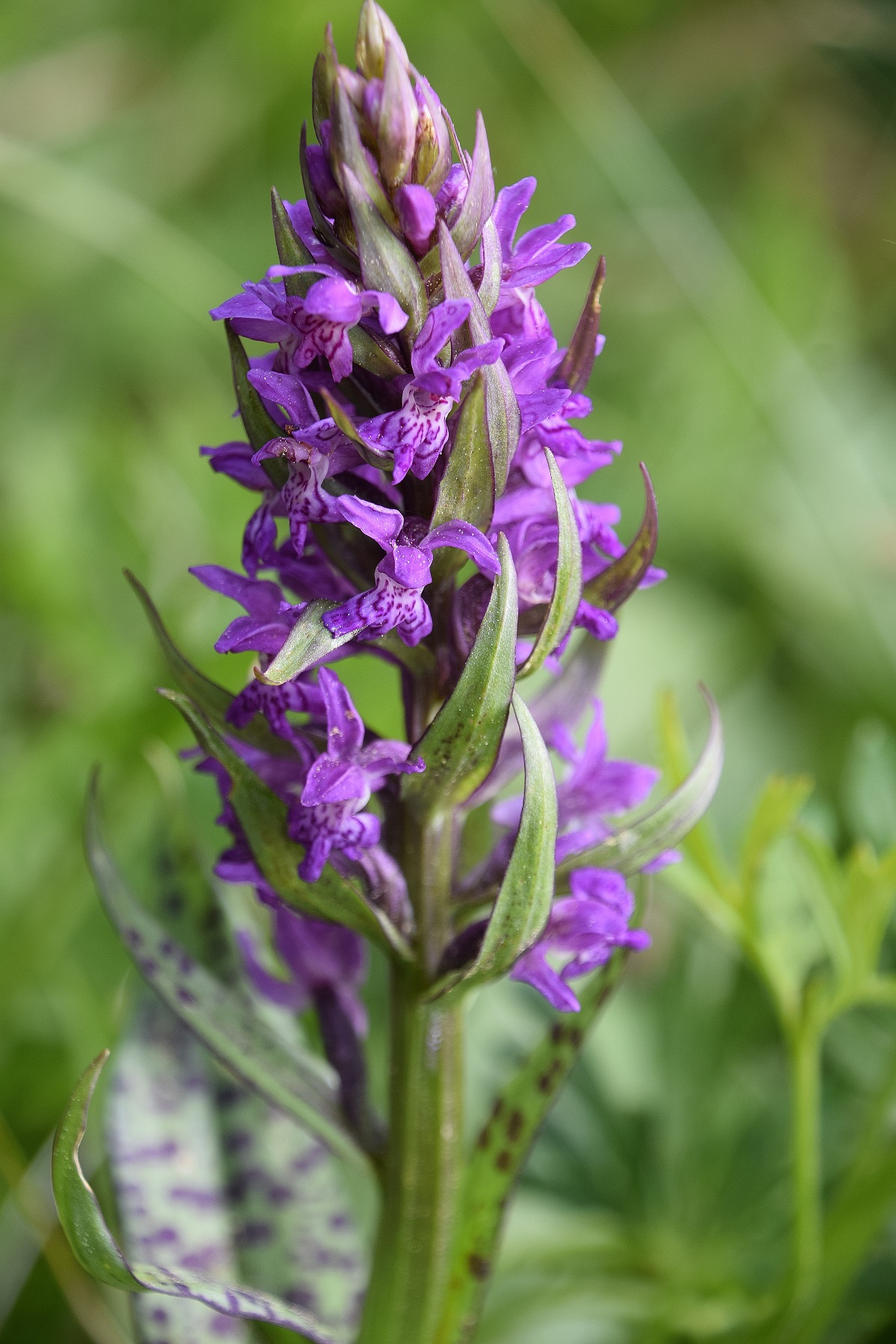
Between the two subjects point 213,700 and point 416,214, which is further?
point 213,700

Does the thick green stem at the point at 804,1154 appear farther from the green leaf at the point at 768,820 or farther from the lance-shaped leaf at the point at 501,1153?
the lance-shaped leaf at the point at 501,1153

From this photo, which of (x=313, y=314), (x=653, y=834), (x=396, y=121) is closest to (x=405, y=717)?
(x=653, y=834)

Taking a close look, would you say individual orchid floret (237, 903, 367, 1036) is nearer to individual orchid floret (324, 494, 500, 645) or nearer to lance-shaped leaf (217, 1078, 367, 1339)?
lance-shaped leaf (217, 1078, 367, 1339)

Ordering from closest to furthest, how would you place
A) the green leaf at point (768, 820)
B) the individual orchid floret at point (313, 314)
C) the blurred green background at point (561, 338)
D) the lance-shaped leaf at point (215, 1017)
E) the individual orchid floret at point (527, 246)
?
the individual orchid floret at point (313, 314) → the individual orchid floret at point (527, 246) → the lance-shaped leaf at point (215, 1017) → the green leaf at point (768, 820) → the blurred green background at point (561, 338)

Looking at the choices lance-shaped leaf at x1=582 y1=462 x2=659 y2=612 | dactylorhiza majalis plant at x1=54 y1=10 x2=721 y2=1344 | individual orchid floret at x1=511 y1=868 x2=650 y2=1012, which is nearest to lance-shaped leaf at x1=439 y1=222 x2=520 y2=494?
dactylorhiza majalis plant at x1=54 y1=10 x2=721 y2=1344

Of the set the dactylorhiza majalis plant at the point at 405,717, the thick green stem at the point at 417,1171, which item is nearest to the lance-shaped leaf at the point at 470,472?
the dactylorhiza majalis plant at the point at 405,717

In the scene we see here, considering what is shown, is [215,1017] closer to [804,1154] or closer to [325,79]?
[804,1154]

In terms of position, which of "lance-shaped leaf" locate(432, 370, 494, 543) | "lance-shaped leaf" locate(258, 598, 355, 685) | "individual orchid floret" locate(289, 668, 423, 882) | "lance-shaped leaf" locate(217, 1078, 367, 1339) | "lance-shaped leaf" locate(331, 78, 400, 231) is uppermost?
"lance-shaped leaf" locate(331, 78, 400, 231)
